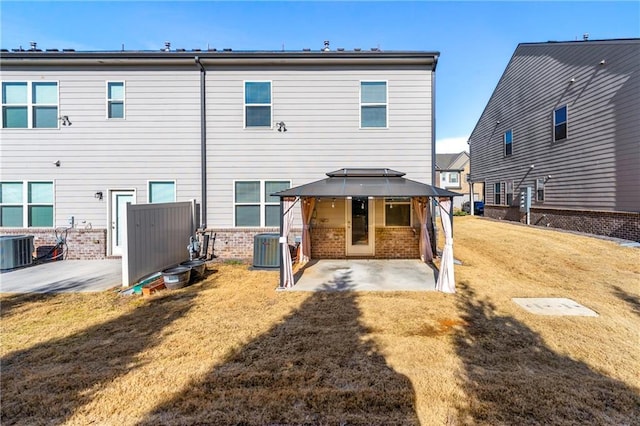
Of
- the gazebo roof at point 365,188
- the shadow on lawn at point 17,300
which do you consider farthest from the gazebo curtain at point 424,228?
the shadow on lawn at point 17,300

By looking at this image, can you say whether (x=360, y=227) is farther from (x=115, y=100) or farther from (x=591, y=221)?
(x=591, y=221)

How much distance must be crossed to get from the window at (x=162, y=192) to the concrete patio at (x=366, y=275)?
4.99m

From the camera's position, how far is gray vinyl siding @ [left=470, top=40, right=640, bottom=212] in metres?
10.3

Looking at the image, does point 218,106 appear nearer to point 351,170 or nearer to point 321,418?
point 351,170

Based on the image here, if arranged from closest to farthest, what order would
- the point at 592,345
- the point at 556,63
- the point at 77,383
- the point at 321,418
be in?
the point at 321,418, the point at 77,383, the point at 592,345, the point at 556,63

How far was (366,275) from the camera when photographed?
24.0 ft

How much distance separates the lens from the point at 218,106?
359 inches

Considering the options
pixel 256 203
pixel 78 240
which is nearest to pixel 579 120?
pixel 256 203

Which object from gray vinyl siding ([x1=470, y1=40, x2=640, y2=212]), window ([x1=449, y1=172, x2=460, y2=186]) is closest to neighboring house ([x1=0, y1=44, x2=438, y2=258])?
gray vinyl siding ([x1=470, y1=40, x2=640, y2=212])

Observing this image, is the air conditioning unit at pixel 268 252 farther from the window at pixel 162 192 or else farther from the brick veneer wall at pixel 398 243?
the window at pixel 162 192

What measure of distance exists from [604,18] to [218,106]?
16.1 metres

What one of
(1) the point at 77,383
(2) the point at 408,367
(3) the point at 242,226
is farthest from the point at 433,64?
(1) the point at 77,383

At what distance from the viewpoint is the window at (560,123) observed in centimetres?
1331

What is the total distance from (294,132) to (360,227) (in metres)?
3.79
